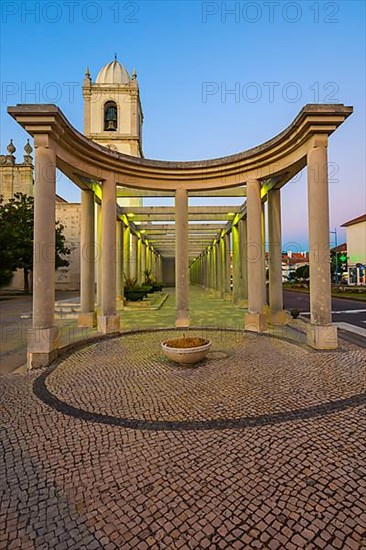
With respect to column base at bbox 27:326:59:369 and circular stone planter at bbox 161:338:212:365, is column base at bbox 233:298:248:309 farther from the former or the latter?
column base at bbox 27:326:59:369

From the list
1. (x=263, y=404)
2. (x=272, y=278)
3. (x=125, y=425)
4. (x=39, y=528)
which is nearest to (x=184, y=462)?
(x=125, y=425)

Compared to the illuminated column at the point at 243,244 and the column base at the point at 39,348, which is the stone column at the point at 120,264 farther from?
the column base at the point at 39,348

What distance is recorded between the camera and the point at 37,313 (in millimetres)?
6777

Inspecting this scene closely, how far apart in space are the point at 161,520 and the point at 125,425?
5.34ft

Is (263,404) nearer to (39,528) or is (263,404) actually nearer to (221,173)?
(39,528)

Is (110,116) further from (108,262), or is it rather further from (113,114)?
(108,262)

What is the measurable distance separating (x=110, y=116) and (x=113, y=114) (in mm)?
374

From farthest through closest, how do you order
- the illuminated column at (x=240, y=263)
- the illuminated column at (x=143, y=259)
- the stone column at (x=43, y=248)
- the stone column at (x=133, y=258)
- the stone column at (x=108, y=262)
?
the illuminated column at (x=143, y=259) < the stone column at (x=133, y=258) < the illuminated column at (x=240, y=263) < the stone column at (x=108, y=262) < the stone column at (x=43, y=248)

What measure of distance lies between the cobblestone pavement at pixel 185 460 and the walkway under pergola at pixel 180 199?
221cm

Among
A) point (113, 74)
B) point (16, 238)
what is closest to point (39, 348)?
point (16, 238)

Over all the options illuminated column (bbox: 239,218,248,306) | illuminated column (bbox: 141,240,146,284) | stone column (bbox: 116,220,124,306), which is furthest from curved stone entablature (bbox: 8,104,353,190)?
illuminated column (bbox: 141,240,146,284)

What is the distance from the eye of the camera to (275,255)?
35.4ft

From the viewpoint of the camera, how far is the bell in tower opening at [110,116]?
1201 inches

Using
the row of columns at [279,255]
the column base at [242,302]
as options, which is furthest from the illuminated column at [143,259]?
the row of columns at [279,255]
